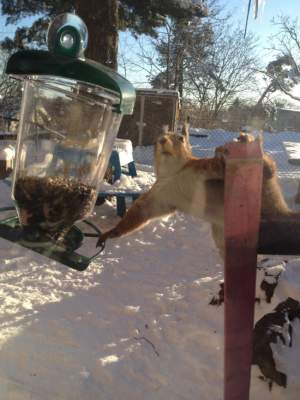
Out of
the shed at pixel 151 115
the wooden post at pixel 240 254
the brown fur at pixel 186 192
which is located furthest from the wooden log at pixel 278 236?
the shed at pixel 151 115

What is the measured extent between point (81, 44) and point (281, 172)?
359 inches

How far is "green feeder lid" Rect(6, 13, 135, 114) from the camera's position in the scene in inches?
63.7

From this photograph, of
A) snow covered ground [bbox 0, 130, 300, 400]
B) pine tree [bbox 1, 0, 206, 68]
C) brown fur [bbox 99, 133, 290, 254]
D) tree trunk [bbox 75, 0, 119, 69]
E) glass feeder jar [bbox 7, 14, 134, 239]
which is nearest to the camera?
glass feeder jar [bbox 7, 14, 134, 239]

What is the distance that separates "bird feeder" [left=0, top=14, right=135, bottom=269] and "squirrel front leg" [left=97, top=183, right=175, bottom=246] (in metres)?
0.41

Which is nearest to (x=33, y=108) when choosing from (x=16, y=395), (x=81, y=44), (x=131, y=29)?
(x=81, y=44)

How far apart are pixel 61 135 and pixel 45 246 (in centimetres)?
66

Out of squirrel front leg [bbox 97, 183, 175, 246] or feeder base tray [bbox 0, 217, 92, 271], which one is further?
squirrel front leg [bbox 97, 183, 175, 246]

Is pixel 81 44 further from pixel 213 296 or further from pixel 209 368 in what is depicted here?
pixel 213 296

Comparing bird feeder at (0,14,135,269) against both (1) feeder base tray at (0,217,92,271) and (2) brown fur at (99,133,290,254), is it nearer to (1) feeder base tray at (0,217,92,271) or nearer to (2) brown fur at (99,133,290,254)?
Answer: (1) feeder base tray at (0,217,92,271)

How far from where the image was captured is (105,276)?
14.5ft

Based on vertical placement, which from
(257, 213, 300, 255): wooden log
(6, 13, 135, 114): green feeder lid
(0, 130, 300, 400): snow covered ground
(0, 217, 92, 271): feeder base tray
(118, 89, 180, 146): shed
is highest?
(118, 89, 180, 146): shed

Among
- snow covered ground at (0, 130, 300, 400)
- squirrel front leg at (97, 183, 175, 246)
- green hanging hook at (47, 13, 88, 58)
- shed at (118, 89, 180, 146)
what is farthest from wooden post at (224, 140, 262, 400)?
shed at (118, 89, 180, 146)

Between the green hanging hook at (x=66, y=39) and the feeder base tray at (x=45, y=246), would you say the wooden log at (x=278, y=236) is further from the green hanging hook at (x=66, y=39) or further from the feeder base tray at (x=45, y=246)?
the green hanging hook at (x=66, y=39)

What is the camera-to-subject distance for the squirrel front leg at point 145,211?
267cm
